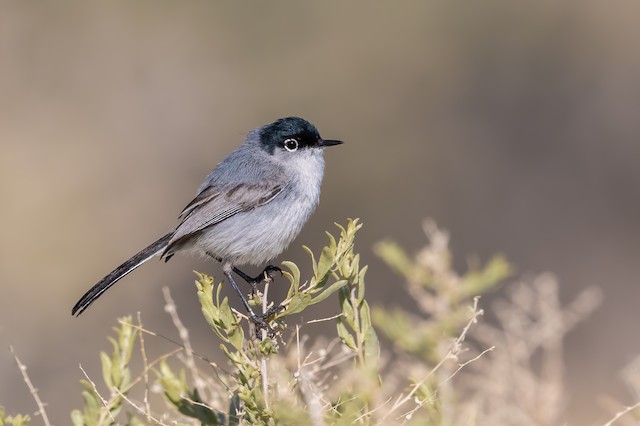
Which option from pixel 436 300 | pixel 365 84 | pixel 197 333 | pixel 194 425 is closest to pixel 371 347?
pixel 436 300

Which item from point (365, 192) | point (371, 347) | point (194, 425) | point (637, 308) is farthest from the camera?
point (365, 192)

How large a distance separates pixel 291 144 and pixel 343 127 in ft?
18.3

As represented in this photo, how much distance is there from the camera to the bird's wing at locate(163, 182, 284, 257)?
14.6ft

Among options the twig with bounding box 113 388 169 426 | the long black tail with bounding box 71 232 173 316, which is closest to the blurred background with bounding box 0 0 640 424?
the long black tail with bounding box 71 232 173 316

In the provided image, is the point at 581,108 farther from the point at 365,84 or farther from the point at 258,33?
the point at 258,33

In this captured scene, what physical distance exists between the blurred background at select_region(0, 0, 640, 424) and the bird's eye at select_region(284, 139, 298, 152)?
4.71 m

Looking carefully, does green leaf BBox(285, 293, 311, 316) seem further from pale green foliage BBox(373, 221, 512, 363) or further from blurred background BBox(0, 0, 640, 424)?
blurred background BBox(0, 0, 640, 424)

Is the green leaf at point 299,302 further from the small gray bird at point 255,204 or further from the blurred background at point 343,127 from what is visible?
the blurred background at point 343,127

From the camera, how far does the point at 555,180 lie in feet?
32.9

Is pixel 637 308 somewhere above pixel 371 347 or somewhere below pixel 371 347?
below

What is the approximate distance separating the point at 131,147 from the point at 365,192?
9.48 feet

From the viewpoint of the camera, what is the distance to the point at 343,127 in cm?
1035

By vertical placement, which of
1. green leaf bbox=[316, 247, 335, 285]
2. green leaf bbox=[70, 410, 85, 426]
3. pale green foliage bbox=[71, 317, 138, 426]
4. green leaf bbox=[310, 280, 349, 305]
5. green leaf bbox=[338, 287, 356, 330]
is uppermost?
green leaf bbox=[316, 247, 335, 285]

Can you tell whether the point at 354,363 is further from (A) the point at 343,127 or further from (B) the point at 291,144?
(A) the point at 343,127
